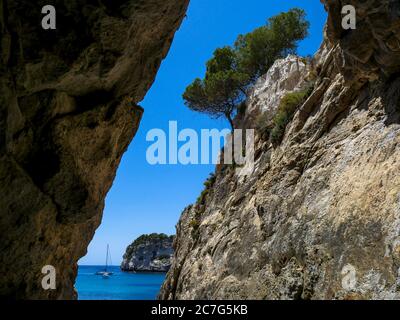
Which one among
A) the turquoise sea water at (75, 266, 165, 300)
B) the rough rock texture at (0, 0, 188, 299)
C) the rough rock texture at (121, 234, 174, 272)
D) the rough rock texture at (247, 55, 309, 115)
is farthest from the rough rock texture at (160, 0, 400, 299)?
the rough rock texture at (121, 234, 174, 272)

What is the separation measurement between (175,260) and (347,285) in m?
18.2

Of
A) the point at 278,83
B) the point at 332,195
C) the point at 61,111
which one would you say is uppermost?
the point at 278,83

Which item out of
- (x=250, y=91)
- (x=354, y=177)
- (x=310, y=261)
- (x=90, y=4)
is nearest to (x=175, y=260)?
(x=250, y=91)

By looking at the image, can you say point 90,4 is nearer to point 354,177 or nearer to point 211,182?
point 354,177

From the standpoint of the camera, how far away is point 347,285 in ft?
30.6

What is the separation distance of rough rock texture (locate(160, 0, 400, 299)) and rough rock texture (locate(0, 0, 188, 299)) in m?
5.31

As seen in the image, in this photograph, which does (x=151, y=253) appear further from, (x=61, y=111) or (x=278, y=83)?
(x=61, y=111)

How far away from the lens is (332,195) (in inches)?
459

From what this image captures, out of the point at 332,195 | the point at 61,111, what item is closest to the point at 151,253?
the point at 332,195

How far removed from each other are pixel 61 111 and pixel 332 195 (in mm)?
8178

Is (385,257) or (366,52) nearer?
(385,257)

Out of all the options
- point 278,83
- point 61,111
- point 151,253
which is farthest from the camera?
point 151,253

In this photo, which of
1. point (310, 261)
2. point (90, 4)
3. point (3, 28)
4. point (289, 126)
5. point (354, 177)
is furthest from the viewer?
point (289, 126)

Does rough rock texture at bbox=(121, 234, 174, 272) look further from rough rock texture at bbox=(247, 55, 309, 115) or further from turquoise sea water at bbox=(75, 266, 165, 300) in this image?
rough rock texture at bbox=(247, 55, 309, 115)
